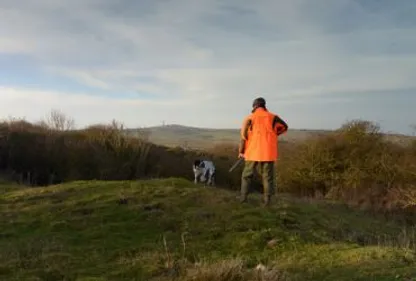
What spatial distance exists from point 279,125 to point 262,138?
456 mm

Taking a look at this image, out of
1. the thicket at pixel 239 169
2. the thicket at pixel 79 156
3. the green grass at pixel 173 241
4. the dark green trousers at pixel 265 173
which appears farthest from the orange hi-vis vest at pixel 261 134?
the thicket at pixel 239 169

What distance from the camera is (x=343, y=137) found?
34219mm

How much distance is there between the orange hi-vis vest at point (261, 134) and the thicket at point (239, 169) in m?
17.6

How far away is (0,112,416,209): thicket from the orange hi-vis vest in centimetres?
1764

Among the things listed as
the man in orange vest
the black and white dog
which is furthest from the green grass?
the black and white dog

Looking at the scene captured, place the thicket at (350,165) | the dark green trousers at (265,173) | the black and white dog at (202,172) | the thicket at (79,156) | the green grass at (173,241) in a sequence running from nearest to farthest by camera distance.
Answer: the green grass at (173,241), the dark green trousers at (265,173), the black and white dog at (202,172), the thicket at (79,156), the thicket at (350,165)

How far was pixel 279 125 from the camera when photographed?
11.4 metres

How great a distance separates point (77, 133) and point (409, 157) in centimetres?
2003

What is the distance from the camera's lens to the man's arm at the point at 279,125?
11.4 m

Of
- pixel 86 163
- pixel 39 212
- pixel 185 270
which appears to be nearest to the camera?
pixel 185 270

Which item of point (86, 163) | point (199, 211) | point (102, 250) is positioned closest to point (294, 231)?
point (199, 211)

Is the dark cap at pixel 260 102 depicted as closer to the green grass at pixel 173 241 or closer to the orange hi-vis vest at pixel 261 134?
the orange hi-vis vest at pixel 261 134

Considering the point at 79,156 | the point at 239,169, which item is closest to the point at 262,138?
the point at 79,156

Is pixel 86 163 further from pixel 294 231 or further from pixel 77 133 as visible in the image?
pixel 294 231
